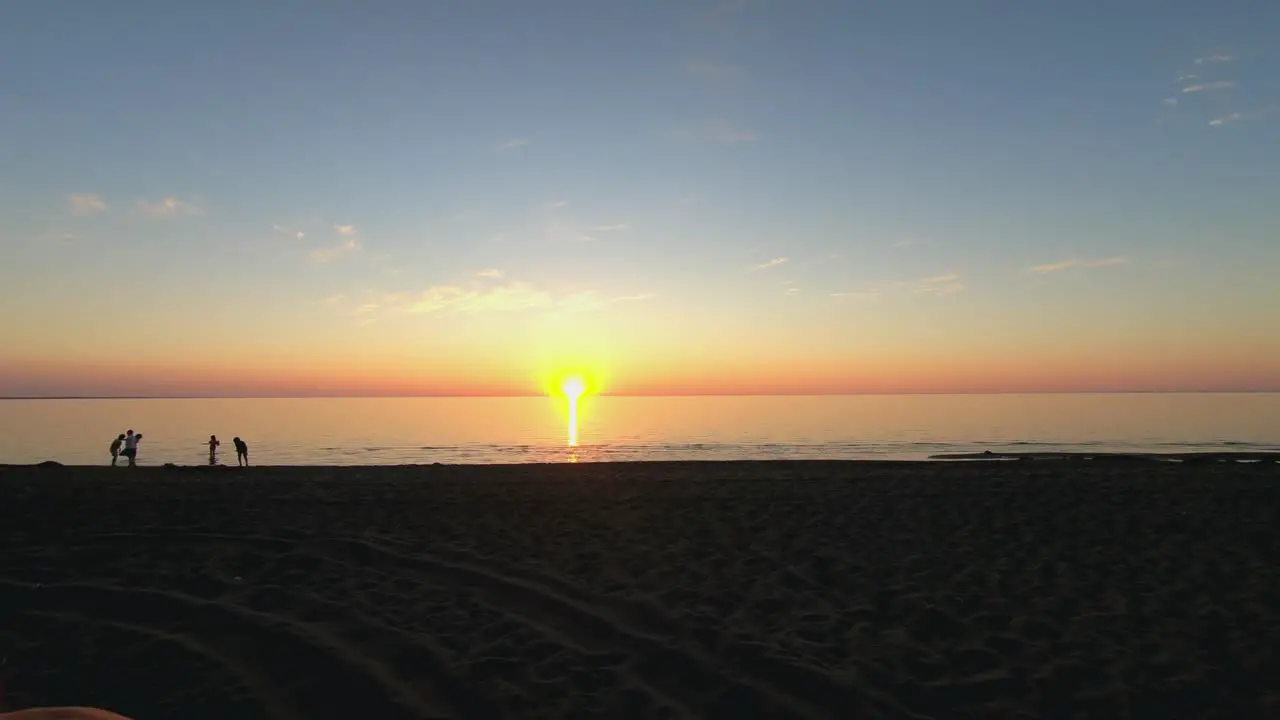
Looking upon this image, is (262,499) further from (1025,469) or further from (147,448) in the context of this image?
(147,448)

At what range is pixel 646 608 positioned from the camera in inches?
328

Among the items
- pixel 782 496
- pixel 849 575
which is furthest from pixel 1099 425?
pixel 849 575

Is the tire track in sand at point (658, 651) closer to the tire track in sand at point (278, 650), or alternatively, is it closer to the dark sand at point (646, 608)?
the dark sand at point (646, 608)

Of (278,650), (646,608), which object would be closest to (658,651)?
(646,608)

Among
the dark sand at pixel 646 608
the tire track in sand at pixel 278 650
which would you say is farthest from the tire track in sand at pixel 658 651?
the tire track in sand at pixel 278 650

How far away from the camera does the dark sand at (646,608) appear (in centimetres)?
613

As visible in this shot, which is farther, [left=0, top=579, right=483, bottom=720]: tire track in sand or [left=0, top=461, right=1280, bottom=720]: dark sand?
[left=0, top=461, right=1280, bottom=720]: dark sand

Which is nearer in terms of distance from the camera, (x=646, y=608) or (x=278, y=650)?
(x=278, y=650)

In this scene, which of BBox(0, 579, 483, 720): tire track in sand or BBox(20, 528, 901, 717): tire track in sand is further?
BBox(20, 528, 901, 717): tire track in sand

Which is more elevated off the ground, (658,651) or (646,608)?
(646,608)

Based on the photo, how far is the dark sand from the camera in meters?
6.13

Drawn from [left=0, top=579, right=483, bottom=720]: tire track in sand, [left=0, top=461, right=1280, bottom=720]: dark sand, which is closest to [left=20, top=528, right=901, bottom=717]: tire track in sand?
[left=0, top=461, right=1280, bottom=720]: dark sand

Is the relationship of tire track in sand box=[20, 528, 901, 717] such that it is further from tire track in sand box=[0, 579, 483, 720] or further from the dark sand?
tire track in sand box=[0, 579, 483, 720]

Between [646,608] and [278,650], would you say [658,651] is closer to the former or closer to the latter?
[646,608]
